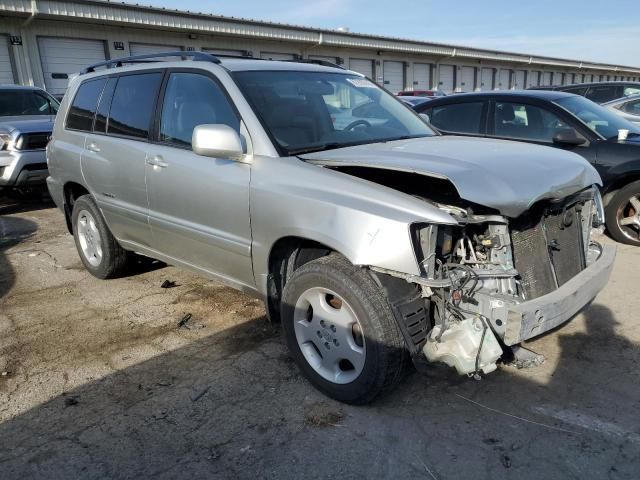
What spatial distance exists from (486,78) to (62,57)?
27.6m

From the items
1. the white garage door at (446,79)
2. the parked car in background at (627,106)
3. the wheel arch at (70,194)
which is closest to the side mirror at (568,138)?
the parked car in background at (627,106)

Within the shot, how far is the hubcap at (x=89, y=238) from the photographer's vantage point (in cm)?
484

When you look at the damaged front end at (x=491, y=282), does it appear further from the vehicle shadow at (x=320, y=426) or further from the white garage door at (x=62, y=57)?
the white garage door at (x=62, y=57)

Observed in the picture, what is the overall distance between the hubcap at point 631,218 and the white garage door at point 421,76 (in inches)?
973

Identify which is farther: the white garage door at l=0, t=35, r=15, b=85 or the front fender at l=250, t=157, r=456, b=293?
the white garage door at l=0, t=35, r=15, b=85

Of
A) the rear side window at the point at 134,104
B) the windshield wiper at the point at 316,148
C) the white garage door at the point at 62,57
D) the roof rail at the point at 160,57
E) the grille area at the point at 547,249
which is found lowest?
the grille area at the point at 547,249

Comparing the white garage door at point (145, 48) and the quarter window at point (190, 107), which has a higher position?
the white garage door at point (145, 48)

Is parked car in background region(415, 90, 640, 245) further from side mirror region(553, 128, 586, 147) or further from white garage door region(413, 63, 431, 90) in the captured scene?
white garage door region(413, 63, 431, 90)

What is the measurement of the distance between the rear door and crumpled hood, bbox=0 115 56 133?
176 inches

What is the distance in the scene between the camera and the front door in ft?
10.6

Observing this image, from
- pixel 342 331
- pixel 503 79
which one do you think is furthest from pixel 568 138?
pixel 503 79

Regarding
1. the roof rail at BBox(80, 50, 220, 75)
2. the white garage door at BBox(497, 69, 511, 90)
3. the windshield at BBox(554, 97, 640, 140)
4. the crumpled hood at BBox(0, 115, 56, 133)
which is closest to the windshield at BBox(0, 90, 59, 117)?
the crumpled hood at BBox(0, 115, 56, 133)

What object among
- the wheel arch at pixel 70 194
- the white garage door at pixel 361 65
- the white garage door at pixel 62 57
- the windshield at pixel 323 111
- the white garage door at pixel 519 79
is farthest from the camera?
the white garage door at pixel 519 79

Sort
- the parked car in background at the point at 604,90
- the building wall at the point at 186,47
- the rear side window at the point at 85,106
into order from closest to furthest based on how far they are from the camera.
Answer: the rear side window at the point at 85,106
the parked car in background at the point at 604,90
the building wall at the point at 186,47
